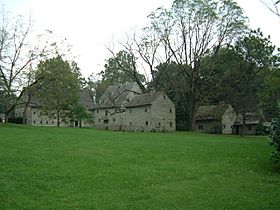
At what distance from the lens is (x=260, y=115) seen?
63.7 m

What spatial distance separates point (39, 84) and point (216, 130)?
1389 inches

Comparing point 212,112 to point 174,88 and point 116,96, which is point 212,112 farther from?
point 116,96

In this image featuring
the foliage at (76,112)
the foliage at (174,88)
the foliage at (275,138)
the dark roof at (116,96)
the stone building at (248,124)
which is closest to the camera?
the foliage at (275,138)

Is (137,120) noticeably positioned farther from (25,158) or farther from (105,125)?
(25,158)

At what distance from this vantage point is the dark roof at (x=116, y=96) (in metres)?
76.0

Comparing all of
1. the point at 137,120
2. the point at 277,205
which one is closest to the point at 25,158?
the point at 277,205

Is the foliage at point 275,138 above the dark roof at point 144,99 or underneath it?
underneath

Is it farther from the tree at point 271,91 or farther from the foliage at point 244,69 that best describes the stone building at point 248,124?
the tree at point 271,91

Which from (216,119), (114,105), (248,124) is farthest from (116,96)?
(248,124)

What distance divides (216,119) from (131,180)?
57595mm

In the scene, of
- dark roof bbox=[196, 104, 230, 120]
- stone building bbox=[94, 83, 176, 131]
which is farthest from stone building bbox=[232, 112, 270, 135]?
stone building bbox=[94, 83, 176, 131]

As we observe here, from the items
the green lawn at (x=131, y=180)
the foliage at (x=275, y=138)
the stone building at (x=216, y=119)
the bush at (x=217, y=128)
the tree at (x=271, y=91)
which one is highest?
the tree at (x=271, y=91)

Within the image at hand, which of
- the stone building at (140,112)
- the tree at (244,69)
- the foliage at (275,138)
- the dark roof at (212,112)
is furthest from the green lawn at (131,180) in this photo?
the dark roof at (212,112)

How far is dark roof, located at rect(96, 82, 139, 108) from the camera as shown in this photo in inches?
2992
